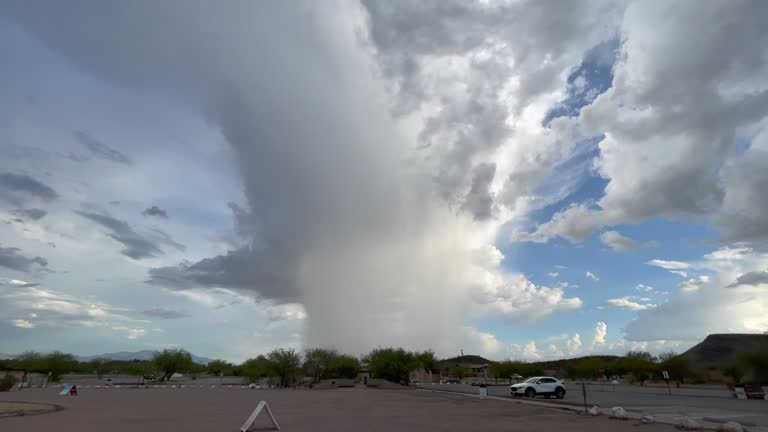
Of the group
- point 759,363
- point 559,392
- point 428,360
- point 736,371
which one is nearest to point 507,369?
point 428,360

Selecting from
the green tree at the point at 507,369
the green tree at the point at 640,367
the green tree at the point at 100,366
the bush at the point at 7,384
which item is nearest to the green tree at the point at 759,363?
the green tree at the point at 640,367

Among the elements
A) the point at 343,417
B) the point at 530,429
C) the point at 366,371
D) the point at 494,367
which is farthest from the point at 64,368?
the point at 530,429

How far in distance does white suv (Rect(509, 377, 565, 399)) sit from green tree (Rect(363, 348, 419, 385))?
124ft

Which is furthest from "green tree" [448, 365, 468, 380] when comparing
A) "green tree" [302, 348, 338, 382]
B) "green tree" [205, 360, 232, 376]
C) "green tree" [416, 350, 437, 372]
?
"green tree" [205, 360, 232, 376]

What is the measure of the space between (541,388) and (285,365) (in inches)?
1960

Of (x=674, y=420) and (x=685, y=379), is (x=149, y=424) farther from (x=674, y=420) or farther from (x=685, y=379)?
(x=685, y=379)

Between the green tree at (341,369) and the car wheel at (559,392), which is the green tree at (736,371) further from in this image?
the green tree at (341,369)

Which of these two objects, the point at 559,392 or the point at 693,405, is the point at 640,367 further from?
the point at 693,405

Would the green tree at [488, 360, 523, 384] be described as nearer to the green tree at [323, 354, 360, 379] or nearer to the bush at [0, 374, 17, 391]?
the green tree at [323, 354, 360, 379]

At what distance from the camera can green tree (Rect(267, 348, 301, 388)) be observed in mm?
77562

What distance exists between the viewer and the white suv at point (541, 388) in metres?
38.7

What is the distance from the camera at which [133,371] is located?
94750 millimetres

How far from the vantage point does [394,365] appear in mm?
76312

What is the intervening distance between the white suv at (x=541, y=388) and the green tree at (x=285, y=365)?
155ft
